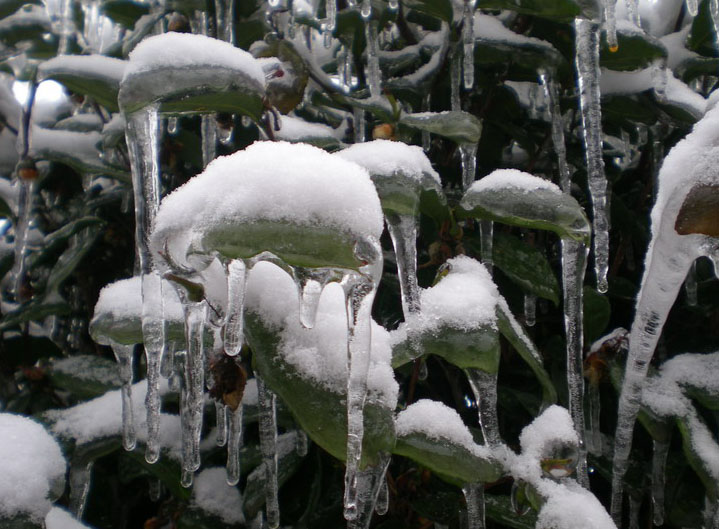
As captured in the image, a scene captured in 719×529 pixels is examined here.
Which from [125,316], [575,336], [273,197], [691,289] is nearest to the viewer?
[273,197]

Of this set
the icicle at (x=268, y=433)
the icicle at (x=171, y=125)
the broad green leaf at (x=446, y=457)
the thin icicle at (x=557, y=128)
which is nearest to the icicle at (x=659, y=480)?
the broad green leaf at (x=446, y=457)

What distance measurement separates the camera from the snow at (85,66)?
2.64 feet

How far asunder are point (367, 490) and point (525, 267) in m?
0.41

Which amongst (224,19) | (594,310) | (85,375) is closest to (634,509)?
(594,310)

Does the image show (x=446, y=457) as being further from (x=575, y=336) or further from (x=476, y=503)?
(x=575, y=336)

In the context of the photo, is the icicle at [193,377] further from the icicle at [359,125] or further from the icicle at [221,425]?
the icicle at [359,125]

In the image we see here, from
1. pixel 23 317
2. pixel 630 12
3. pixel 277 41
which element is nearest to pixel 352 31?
pixel 277 41

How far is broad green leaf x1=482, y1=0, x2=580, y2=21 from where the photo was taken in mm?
827

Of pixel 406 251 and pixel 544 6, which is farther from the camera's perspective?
pixel 544 6

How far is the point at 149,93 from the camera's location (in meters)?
0.57

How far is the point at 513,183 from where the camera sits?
710mm

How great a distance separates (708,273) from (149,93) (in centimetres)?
100

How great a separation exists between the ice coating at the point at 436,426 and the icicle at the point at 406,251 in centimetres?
11

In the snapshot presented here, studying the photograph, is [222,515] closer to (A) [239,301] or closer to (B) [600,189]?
(A) [239,301]
